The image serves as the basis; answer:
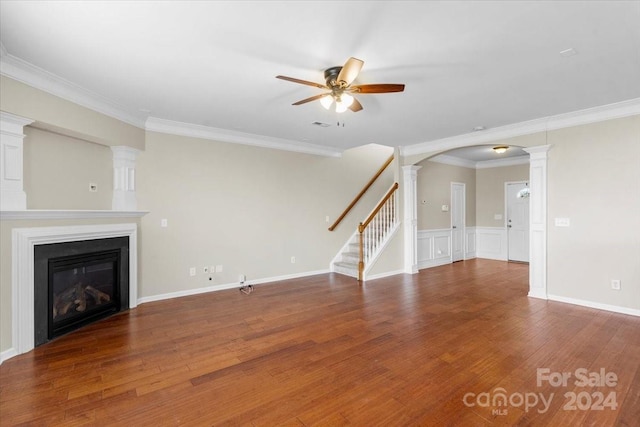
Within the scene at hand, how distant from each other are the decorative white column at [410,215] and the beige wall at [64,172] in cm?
523

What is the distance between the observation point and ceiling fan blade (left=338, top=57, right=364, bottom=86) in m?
2.39

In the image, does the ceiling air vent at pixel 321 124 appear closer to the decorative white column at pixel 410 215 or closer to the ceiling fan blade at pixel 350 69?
the ceiling fan blade at pixel 350 69

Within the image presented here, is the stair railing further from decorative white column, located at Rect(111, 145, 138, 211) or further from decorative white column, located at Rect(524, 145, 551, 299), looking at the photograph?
decorative white column, located at Rect(111, 145, 138, 211)

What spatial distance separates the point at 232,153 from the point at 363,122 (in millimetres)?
2308

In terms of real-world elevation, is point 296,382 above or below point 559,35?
below

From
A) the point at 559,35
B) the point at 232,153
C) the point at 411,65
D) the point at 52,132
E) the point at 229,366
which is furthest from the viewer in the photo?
the point at 232,153

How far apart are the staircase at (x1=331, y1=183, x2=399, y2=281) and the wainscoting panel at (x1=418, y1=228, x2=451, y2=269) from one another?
3.73 ft

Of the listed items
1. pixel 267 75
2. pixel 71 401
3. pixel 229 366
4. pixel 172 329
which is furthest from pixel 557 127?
pixel 71 401

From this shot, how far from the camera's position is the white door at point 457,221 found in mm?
7918

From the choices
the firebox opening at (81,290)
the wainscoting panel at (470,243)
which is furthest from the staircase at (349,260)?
the firebox opening at (81,290)

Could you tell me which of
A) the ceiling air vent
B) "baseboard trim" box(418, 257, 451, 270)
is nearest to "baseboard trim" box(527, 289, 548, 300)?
"baseboard trim" box(418, 257, 451, 270)

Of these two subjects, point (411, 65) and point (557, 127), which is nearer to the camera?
point (411, 65)

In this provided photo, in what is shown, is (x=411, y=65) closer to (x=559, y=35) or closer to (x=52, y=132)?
(x=559, y=35)

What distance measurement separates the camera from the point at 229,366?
2.68 meters
